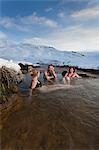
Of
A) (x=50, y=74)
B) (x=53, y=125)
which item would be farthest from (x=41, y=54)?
(x=53, y=125)

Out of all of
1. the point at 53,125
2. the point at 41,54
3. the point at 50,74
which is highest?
the point at 41,54

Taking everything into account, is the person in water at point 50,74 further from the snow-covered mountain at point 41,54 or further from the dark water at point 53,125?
the snow-covered mountain at point 41,54

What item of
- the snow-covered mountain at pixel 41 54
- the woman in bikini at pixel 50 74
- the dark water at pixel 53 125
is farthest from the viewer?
the snow-covered mountain at pixel 41 54

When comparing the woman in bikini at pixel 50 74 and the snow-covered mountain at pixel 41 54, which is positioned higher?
the snow-covered mountain at pixel 41 54

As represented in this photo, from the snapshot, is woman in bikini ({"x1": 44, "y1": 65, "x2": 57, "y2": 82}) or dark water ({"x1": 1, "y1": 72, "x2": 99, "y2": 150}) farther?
woman in bikini ({"x1": 44, "y1": 65, "x2": 57, "y2": 82})

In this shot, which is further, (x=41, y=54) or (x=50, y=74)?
(x=41, y=54)

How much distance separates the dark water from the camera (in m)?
5.34

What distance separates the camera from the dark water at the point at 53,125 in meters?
5.34

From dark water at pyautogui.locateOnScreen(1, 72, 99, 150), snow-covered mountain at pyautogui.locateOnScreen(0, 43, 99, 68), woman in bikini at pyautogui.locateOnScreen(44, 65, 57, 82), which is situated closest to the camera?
dark water at pyautogui.locateOnScreen(1, 72, 99, 150)

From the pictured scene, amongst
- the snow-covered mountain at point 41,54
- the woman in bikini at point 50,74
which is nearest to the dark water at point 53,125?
the woman in bikini at point 50,74

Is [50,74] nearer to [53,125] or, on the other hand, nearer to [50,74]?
[50,74]

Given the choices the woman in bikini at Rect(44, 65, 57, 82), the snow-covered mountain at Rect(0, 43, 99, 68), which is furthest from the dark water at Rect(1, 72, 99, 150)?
the snow-covered mountain at Rect(0, 43, 99, 68)

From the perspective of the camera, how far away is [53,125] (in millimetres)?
6441

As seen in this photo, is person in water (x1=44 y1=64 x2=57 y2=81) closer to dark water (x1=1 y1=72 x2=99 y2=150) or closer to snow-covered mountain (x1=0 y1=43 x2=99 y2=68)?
dark water (x1=1 y1=72 x2=99 y2=150)
